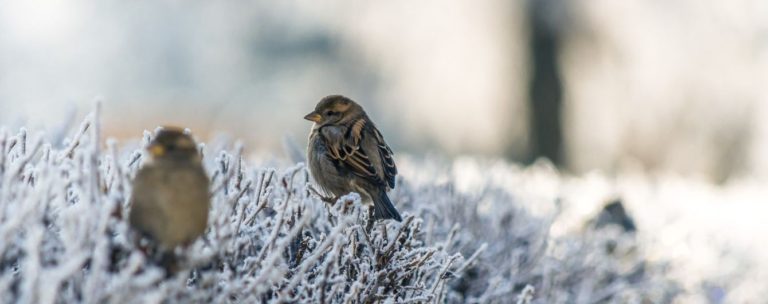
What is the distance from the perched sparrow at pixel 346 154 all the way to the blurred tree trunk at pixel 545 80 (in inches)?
582

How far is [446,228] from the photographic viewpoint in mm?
5094

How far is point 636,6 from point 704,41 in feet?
4.03

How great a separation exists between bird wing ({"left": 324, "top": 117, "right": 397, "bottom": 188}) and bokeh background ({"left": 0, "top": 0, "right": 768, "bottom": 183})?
9113mm

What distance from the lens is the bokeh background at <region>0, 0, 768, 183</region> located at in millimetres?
18484

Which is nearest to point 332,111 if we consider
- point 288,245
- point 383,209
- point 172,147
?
point 383,209

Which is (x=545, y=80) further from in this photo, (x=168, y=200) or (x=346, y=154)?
(x=168, y=200)

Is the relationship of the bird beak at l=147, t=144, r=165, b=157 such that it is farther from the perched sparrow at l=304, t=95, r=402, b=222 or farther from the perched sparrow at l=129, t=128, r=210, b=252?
the perched sparrow at l=304, t=95, r=402, b=222

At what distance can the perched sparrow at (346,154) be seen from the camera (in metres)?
4.78

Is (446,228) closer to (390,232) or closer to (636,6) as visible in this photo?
(390,232)

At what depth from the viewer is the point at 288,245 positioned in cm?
340

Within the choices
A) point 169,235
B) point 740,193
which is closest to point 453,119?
point 740,193

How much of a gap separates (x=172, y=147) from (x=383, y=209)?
186 cm

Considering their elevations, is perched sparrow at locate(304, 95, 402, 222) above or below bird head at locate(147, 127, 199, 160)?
above

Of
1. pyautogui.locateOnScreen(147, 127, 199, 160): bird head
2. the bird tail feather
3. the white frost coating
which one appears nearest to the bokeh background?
the white frost coating
